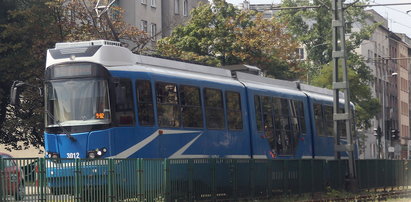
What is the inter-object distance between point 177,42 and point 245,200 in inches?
1349

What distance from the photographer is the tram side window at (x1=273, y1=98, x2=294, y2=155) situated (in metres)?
31.5

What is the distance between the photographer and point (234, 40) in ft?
192

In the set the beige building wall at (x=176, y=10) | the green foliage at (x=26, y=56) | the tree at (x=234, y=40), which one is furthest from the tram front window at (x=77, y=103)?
the beige building wall at (x=176, y=10)

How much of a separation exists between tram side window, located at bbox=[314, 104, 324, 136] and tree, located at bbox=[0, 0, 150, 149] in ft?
45.1

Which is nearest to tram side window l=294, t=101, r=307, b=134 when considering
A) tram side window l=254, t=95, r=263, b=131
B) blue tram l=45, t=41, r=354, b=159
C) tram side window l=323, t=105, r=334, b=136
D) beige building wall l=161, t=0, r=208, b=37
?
tram side window l=323, t=105, r=334, b=136

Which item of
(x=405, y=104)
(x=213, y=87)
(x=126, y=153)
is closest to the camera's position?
(x=126, y=153)

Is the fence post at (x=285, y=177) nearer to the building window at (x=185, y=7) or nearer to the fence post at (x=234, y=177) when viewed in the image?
the fence post at (x=234, y=177)

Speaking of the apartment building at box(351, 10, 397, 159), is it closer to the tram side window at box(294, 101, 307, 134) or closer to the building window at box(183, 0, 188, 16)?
the building window at box(183, 0, 188, 16)

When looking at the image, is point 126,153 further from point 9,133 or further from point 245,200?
point 9,133

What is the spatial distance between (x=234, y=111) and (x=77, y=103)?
20.7 ft

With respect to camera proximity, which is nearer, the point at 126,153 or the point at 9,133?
the point at 126,153

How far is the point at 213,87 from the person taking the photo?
2733 cm

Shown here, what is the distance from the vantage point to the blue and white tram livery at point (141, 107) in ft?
75.9

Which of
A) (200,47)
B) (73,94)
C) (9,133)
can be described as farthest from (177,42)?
(73,94)
